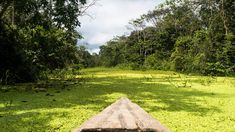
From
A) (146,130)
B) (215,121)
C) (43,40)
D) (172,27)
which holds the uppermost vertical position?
(172,27)

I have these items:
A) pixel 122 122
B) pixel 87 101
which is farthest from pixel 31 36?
pixel 122 122

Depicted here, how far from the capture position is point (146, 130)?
8.67 feet

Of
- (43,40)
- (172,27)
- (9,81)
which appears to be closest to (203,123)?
(9,81)

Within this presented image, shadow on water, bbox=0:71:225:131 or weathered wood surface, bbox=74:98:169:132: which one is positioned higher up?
weathered wood surface, bbox=74:98:169:132

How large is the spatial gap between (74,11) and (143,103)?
547cm

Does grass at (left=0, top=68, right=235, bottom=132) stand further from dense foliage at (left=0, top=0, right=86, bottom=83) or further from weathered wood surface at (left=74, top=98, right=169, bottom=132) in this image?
weathered wood surface at (left=74, top=98, right=169, bottom=132)

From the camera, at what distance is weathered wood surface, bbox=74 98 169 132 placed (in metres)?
2.54

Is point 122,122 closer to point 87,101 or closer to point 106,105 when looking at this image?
point 106,105

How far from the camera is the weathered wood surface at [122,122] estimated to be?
254 cm

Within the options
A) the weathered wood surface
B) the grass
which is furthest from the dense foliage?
the weathered wood surface

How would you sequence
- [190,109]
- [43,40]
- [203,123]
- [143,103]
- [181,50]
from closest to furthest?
[203,123], [190,109], [143,103], [43,40], [181,50]

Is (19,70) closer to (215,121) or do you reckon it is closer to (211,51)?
(215,121)

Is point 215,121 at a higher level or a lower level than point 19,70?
lower

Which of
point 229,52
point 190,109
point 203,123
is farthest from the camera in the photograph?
point 229,52
